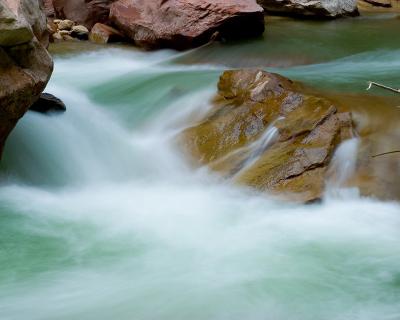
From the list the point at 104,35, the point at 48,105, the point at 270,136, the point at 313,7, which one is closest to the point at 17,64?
the point at 48,105

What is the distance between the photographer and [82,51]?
11.6 m

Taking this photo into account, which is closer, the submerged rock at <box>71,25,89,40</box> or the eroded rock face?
the eroded rock face

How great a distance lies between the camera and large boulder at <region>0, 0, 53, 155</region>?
5.02 meters

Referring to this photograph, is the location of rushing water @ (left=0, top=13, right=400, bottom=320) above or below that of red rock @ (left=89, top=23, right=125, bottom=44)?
above

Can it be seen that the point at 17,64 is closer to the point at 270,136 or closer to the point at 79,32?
the point at 270,136

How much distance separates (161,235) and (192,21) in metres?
7.02

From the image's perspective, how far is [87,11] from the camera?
13.6 metres

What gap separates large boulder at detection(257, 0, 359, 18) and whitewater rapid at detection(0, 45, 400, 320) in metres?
7.72

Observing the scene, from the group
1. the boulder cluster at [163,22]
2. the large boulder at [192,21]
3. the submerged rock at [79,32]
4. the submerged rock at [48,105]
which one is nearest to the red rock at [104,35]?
the boulder cluster at [163,22]

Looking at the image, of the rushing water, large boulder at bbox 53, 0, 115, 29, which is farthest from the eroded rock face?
large boulder at bbox 53, 0, 115, 29

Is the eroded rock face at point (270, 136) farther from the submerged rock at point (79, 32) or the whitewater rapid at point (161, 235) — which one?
the submerged rock at point (79, 32)

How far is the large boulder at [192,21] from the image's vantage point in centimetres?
1123

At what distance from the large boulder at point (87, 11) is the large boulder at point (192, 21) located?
1839 mm

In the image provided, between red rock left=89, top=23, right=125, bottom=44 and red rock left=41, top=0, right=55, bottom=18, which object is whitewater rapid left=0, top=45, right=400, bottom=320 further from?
red rock left=41, top=0, right=55, bottom=18
